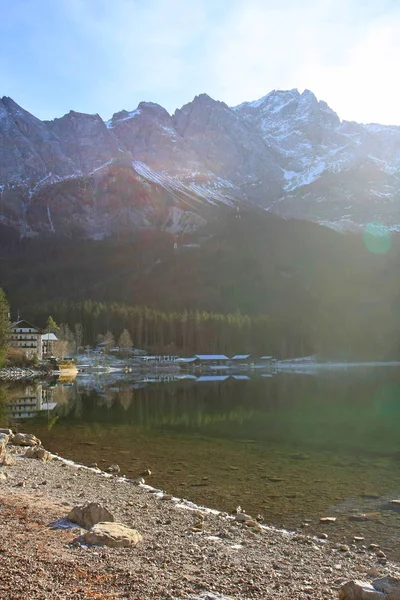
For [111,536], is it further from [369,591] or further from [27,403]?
[27,403]

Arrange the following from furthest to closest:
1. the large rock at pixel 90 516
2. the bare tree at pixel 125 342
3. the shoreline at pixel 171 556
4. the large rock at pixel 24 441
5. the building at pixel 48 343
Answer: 1. the bare tree at pixel 125 342
2. the building at pixel 48 343
3. the large rock at pixel 24 441
4. the large rock at pixel 90 516
5. the shoreline at pixel 171 556

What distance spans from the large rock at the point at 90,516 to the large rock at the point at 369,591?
23.4ft

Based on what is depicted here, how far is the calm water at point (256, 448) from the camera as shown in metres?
20.4

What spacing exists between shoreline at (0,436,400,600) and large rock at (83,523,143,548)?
0.86ft

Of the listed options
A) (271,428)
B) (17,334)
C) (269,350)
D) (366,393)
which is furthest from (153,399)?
(269,350)

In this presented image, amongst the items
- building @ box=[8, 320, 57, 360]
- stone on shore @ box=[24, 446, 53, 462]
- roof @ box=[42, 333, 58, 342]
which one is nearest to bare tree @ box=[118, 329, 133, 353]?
roof @ box=[42, 333, 58, 342]

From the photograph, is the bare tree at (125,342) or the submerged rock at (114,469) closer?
the submerged rock at (114,469)

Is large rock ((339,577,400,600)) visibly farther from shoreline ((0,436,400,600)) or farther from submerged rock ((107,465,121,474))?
submerged rock ((107,465,121,474))

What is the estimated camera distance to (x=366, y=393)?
255 feet

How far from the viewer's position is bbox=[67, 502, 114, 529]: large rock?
1455cm

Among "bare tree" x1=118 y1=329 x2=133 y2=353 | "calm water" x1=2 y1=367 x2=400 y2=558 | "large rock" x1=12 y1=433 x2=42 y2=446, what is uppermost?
"bare tree" x1=118 y1=329 x2=133 y2=353

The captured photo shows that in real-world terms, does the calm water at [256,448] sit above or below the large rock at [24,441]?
below

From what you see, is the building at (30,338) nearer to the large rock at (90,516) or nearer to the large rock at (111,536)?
the large rock at (90,516)

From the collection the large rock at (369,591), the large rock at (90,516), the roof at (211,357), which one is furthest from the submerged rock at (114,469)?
the roof at (211,357)
